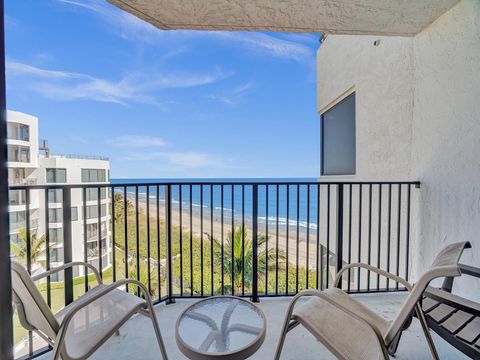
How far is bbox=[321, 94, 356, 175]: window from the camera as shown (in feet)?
12.8

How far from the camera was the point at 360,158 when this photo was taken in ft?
11.5

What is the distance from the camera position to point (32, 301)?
3.49 feet

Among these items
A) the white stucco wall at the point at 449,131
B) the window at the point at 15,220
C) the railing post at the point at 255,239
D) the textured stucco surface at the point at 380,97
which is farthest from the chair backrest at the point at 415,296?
the textured stucco surface at the point at 380,97

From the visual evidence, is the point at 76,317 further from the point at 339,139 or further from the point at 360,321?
the point at 339,139

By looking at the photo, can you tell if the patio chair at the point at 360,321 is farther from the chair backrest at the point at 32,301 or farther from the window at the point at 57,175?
the window at the point at 57,175

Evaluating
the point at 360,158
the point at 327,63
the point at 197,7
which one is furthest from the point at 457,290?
the point at 327,63

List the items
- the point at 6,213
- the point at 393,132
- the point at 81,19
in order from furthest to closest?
1. the point at 81,19
2. the point at 393,132
3. the point at 6,213

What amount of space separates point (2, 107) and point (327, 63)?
17.4 feet

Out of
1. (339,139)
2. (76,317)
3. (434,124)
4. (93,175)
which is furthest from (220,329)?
(93,175)

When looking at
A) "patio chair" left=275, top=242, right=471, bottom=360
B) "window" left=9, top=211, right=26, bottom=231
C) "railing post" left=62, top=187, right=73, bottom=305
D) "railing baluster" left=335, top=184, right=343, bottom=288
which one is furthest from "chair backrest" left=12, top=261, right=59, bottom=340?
"railing baluster" left=335, top=184, right=343, bottom=288

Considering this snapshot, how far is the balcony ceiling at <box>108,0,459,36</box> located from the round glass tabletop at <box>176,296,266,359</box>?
218 centimetres

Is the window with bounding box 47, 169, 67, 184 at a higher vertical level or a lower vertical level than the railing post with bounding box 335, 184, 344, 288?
higher

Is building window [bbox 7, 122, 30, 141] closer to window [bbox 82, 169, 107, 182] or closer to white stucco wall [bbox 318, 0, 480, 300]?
white stucco wall [bbox 318, 0, 480, 300]

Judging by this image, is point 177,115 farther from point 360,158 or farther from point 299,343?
point 299,343
